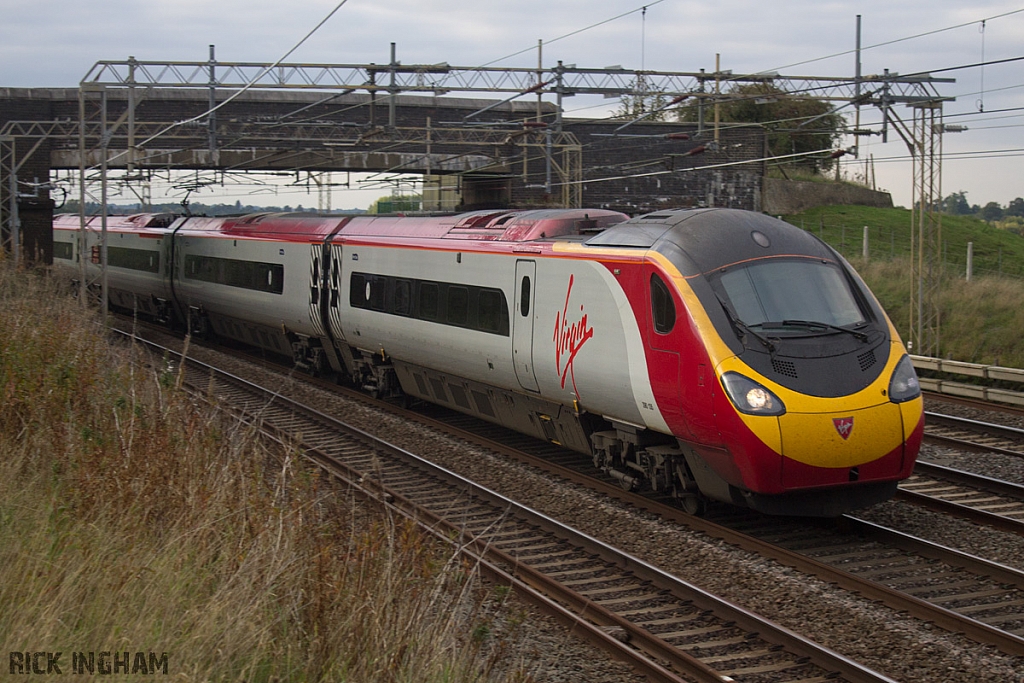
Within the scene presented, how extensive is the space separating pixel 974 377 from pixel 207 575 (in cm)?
1668

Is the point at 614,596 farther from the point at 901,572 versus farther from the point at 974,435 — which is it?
the point at 974,435

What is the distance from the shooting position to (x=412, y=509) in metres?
10.4

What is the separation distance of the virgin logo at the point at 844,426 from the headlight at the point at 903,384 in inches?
21.1

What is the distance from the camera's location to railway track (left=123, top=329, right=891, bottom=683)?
Answer: 6586 mm

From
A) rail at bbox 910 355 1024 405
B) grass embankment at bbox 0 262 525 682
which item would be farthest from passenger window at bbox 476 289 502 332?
rail at bbox 910 355 1024 405

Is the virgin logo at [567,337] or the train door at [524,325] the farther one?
the train door at [524,325]

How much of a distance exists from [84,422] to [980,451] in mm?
10515

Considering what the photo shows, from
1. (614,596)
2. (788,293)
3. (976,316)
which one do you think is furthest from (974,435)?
(976,316)

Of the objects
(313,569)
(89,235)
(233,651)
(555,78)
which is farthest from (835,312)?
(89,235)

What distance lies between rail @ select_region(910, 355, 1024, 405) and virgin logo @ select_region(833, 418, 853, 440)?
9.42 m

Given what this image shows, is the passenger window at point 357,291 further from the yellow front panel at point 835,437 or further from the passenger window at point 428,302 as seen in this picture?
the yellow front panel at point 835,437

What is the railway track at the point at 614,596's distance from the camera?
659 cm

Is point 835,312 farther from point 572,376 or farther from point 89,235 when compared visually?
point 89,235

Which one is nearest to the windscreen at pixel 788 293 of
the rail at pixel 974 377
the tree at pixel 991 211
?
the rail at pixel 974 377
